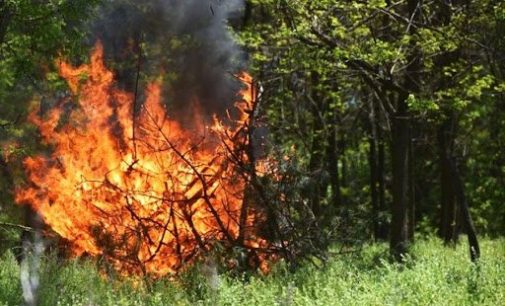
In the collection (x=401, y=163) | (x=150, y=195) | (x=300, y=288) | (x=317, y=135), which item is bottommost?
(x=300, y=288)

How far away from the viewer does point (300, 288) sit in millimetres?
8094

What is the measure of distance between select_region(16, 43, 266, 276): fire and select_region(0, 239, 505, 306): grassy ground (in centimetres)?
140

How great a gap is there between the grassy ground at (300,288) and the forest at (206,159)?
0.03 m

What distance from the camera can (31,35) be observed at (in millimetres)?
10789

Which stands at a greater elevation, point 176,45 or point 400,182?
point 176,45

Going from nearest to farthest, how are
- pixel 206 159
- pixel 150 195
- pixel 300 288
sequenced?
pixel 300 288, pixel 150 195, pixel 206 159

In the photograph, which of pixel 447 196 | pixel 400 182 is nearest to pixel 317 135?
pixel 447 196

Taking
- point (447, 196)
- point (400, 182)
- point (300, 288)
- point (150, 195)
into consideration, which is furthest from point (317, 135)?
point (300, 288)

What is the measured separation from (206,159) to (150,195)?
119 cm

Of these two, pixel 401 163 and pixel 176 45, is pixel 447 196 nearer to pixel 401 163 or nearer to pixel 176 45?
pixel 401 163

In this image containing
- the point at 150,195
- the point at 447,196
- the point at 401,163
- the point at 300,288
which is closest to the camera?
the point at 300,288

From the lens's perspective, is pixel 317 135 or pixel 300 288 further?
pixel 317 135

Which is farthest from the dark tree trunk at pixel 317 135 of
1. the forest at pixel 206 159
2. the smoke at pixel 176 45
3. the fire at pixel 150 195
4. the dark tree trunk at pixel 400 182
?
the fire at pixel 150 195

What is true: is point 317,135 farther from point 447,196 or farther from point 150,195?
point 150,195
